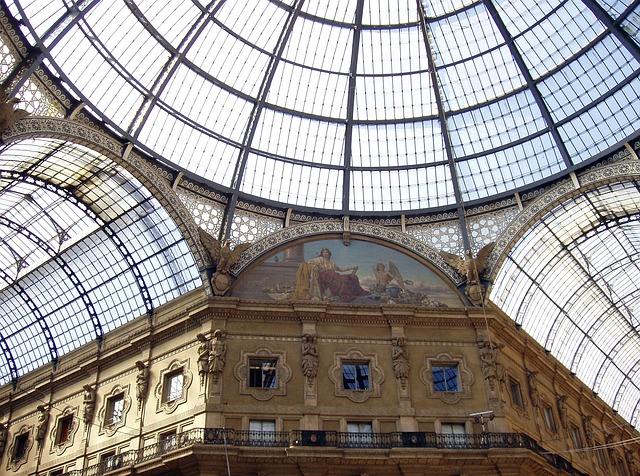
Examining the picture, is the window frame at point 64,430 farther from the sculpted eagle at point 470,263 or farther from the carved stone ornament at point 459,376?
the sculpted eagle at point 470,263

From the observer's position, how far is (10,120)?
2588 centimetres

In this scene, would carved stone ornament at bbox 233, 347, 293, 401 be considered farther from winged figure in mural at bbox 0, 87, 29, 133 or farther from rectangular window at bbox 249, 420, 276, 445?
winged figure in mural at bbox 0, 87, 29, 133

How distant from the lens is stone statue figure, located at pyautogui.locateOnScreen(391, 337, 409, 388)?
3266cm

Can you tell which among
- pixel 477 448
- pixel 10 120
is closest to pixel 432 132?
pixel 477 448

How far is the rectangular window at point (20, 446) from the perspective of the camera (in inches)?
1561

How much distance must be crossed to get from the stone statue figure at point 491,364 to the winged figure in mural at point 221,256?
13.3 meters

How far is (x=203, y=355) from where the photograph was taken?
106 feet

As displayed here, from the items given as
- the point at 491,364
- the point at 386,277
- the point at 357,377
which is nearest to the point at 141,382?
the point at 357,377

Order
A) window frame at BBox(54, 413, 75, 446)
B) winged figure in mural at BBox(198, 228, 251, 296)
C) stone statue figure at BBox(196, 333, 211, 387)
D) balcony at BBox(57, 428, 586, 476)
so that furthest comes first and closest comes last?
window frame at BBox(54, 413, 75, 446)
winged figure in mural at BBox(198, 228, 251, 296)
stone statue figure at BBox(196, 333, 211, 387)
balcony at BBox(57, 428, 586, 476)

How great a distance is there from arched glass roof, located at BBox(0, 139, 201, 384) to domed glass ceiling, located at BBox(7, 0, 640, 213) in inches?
147

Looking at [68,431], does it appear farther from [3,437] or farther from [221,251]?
[221,251]

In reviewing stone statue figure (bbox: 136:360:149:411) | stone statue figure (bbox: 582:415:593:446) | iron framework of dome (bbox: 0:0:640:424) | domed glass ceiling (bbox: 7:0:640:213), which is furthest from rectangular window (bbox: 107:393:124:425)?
stone statue figure (bbox: 582:415:593:446)

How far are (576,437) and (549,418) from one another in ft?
13.5

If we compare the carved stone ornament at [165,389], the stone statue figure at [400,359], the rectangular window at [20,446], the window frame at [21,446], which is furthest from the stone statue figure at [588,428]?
the rectangular window at [20,446]
